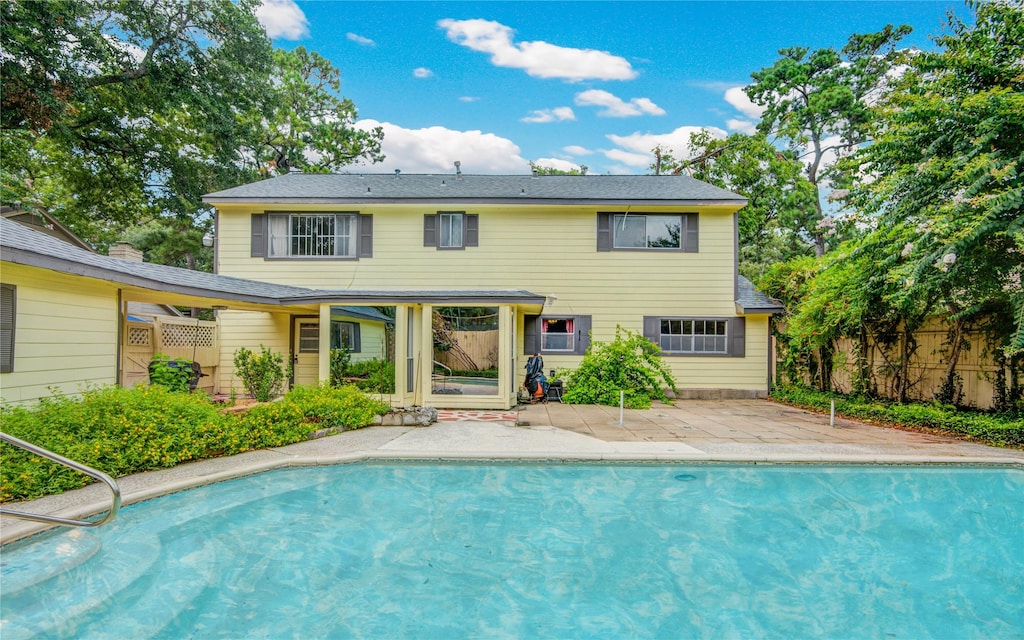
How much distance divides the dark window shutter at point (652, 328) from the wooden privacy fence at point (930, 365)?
13.3ft

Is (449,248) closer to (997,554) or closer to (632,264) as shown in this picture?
(632,264)

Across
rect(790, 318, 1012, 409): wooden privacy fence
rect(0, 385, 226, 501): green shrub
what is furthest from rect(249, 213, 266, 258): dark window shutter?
rect(790, 318, 1012, 409): wooden privacy fence

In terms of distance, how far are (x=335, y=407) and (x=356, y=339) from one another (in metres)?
2.08

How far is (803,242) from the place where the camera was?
74.7 feet

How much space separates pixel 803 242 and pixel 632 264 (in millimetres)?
15083

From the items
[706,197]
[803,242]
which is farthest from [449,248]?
[803,242]

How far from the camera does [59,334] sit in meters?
6.19

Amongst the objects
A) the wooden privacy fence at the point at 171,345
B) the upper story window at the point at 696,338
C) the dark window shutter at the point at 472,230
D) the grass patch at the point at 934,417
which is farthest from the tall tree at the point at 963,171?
the wooden privacy fence at the point at 171,345

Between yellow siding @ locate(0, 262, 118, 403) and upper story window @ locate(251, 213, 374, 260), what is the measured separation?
554 centimetres

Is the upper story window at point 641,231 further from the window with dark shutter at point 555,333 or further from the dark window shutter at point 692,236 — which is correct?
the window with dark shutter at point 555,333

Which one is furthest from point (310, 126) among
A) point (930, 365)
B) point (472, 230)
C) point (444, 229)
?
point (930, 365)

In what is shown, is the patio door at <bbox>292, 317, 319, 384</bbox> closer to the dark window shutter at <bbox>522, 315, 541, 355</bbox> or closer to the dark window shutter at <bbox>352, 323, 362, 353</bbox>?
the dark window shutter at <bbox>352, 323, 362, 353</bbox>

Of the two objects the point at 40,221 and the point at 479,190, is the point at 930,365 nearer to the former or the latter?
the point at 479,190

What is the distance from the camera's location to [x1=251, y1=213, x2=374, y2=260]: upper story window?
1252cm
